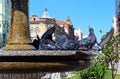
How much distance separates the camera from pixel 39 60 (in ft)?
16.6

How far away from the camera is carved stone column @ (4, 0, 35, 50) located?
5539mm

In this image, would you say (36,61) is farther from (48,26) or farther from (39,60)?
(48,26)

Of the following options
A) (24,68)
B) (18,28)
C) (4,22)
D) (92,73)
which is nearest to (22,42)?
(18,28)

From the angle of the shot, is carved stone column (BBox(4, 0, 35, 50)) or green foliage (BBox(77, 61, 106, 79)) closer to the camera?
carved stone column (BBox(4, 0, 35, 50))

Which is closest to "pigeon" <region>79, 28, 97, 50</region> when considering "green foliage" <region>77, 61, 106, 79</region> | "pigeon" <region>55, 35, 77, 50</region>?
"pigeon" <region>55, 35, 77, 50</region>

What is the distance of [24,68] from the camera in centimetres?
504

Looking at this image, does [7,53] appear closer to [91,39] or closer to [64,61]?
[64,61]

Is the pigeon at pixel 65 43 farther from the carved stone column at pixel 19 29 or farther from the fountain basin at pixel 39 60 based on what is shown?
the carved stone column at pixel 19 29

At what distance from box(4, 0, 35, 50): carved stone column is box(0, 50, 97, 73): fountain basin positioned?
0.48 m

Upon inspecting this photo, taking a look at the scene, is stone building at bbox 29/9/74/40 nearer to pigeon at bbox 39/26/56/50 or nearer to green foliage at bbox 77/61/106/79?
pigeon at bbox 39/26/56/50

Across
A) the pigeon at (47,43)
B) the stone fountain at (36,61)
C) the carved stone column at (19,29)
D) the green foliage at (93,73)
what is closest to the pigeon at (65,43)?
the pigeon at (47,43)

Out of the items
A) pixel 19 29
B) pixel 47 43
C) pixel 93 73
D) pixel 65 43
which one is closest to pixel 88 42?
pixel 65 43

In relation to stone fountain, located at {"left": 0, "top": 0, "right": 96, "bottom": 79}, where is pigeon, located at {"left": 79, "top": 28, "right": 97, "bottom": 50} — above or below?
above

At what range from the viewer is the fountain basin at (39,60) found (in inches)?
196
